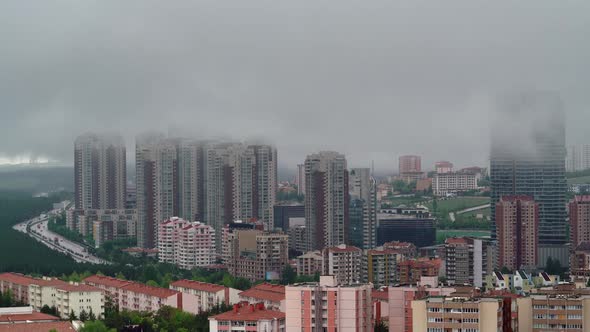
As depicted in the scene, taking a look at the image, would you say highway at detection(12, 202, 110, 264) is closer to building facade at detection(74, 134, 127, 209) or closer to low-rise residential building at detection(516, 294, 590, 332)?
building facade at detection(74, 134, 127, 209)

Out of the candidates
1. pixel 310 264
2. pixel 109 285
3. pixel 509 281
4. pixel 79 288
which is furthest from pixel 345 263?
pixel 79 288

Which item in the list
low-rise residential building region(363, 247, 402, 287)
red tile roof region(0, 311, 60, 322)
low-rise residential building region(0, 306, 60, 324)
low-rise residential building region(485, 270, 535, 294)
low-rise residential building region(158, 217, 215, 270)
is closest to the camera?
low-rise residential building region(0, 306, 60, 324)

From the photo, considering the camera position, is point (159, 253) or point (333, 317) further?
point (159, 253)

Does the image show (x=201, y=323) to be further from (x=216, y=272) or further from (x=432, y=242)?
(x=432, y=242)

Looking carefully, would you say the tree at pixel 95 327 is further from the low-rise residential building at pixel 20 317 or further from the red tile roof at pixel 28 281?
the red tile roof at pixel 28 281

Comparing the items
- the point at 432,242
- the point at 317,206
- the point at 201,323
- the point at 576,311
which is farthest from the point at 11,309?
the point at 432,242

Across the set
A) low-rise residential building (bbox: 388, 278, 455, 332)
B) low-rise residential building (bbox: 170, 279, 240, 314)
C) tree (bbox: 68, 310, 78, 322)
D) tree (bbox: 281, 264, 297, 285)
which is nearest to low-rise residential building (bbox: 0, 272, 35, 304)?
tree (bbox: 68, 310, 78, 322)
